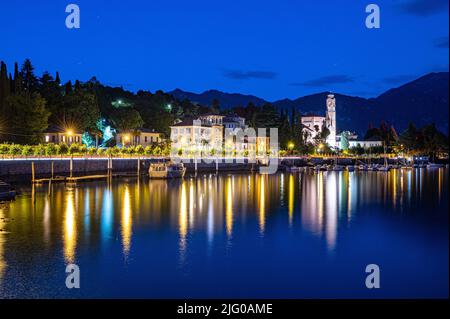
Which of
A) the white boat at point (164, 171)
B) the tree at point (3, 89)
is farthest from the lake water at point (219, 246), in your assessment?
the white boat at point (164, 171)

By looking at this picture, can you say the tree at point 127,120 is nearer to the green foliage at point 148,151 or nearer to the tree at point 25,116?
the green foliage at point 148,151

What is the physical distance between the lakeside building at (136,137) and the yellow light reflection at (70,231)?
54.1m

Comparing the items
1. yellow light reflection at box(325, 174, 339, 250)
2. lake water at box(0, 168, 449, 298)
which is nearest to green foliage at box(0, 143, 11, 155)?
lake water at box(0, 168, 449, 298)

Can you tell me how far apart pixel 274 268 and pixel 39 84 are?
238 ft

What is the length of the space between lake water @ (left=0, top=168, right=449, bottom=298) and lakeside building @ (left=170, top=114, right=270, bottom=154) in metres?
55.0

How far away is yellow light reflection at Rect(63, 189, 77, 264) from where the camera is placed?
24.4 m

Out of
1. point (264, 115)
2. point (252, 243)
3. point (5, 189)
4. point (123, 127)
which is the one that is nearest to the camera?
point (252, 243)

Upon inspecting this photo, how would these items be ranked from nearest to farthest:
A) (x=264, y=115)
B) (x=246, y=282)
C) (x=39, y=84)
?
(x=246, y=282) → (x=39, y=84) → (x=264, y=115)

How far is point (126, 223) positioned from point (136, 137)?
68.5 m

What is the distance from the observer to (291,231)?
32250 mm

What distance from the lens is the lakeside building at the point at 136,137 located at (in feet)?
329

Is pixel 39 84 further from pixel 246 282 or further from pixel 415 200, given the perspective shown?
pixel 246 282
